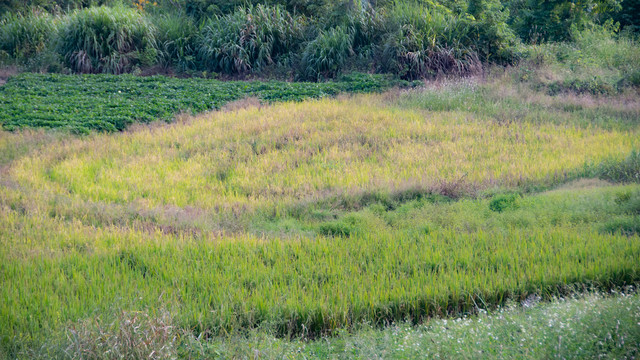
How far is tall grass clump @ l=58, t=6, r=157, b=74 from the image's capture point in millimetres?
20125

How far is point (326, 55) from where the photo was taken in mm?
19000

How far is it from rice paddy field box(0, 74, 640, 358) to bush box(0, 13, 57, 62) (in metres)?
11.4

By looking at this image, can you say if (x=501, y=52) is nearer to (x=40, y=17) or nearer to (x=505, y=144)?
(x=505, y=144)

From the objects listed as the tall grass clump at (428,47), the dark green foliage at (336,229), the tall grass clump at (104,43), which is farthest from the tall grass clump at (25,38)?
the dark green foliage at (336,229)

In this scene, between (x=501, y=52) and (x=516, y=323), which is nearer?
(x=516, y=323)

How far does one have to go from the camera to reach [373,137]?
11773 millimetres

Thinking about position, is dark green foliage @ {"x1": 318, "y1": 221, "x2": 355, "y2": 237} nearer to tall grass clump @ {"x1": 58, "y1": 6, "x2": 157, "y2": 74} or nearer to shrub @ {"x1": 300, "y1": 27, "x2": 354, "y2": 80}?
shrub @ {"x1": 300, "y1": 27, "x2": 354, "y2": 80}

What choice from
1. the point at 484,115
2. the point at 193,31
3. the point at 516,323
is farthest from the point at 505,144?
the point at 193,31

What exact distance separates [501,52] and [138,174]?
13.1m

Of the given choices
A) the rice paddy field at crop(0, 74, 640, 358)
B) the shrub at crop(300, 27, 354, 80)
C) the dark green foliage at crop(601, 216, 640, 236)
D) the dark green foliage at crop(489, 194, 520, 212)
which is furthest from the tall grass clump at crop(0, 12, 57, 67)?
the dark green foliage at crop(601, 216, 640, 236)

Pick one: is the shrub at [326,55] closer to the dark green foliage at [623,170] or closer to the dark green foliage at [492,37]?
the dark green foliage at [492,37]

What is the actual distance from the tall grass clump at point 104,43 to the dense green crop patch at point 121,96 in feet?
5.54

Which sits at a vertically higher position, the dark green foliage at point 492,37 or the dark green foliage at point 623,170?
the dark green foliage at point 492,37

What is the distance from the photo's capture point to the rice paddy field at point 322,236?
4441mm
